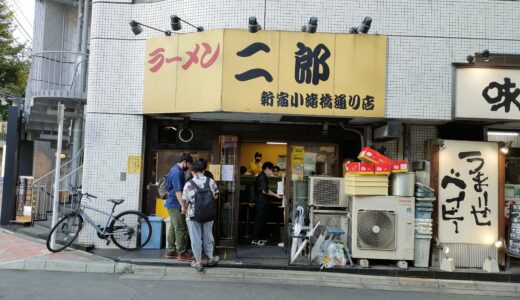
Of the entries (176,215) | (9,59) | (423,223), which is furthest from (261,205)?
(9,59)

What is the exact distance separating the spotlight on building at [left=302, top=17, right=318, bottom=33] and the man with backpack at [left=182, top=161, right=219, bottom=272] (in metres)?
3.31

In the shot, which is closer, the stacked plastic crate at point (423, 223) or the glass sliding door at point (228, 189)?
the stacked plastic crate at point (423, 223)

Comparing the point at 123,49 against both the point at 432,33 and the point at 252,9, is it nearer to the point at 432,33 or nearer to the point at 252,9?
the point at 252,9

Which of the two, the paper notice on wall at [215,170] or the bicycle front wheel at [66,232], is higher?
the paper notice on wall at [215,170]

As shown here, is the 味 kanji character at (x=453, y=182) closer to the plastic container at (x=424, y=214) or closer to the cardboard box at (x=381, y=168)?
the plastic container at (x=424, y=214)

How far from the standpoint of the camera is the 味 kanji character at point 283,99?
26.5 feet

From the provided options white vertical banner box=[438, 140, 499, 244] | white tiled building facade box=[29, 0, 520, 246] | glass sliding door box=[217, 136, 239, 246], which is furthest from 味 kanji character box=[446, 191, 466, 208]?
glass sliding door box=[217, 136, 239, 246]

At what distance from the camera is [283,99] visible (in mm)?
8078

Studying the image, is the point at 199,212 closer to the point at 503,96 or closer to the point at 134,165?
the point at 134,165

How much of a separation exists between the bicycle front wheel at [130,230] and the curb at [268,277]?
1032 mm

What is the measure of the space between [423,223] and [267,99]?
3.84 meters

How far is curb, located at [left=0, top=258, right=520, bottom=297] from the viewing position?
7.30 meters

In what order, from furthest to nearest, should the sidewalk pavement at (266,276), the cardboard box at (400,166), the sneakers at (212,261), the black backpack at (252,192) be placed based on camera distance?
the black backpack at (252,192) → the cardboard box at (400,166) → the sneakers at (212,261) → the sidewalk pavement at (266,276)

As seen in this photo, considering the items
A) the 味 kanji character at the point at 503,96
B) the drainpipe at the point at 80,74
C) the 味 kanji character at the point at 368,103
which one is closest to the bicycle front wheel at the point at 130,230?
the drainpipe at the point at 80,74
